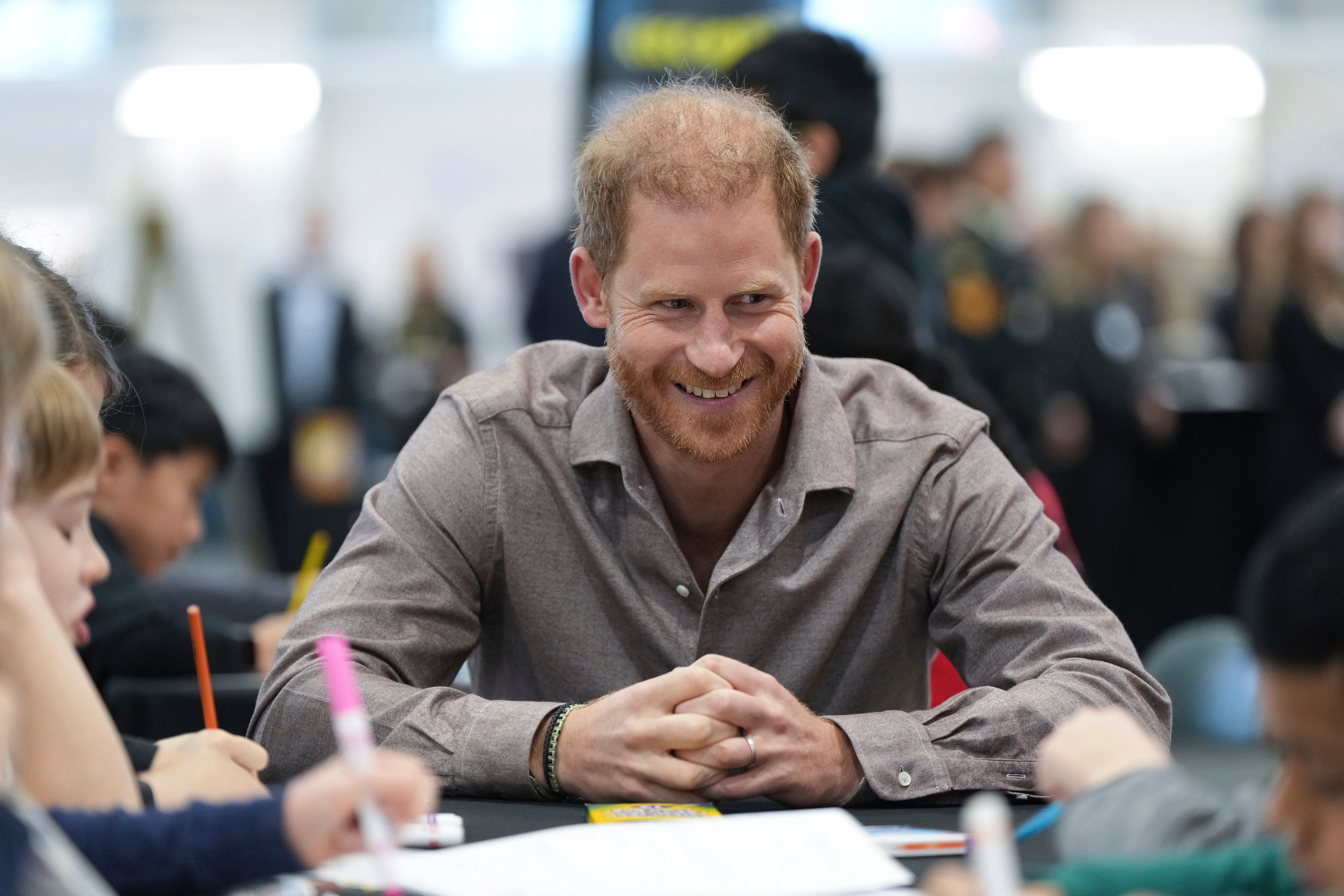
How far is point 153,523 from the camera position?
2.85 m

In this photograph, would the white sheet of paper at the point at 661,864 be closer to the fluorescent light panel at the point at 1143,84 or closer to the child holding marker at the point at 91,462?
the child holding marker at the point at 91,462

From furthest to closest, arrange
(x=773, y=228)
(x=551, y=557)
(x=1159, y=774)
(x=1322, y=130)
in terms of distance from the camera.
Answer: (x=1322, y=130) < (x=551, y=557) < (x=773, y=228) < (x=1159, y=774)

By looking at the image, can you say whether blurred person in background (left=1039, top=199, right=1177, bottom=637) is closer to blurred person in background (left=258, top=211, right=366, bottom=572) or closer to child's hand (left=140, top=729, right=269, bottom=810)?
blurred person in background (left=258, top=211, right=366, bottom=572)

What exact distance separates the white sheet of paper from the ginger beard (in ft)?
1.81

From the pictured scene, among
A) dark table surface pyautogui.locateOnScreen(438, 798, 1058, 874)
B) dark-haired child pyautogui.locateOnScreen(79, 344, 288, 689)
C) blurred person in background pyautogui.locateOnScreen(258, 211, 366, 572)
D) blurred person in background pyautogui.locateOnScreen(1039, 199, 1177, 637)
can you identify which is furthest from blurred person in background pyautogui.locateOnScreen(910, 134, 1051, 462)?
dark table surface pyautogui.locateOnScreen(438, 798, 1058, 874)

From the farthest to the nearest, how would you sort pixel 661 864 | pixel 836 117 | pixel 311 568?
pixel 836 117 < pixel 311 568 < pixel 661 864

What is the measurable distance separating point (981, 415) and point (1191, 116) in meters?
10.5

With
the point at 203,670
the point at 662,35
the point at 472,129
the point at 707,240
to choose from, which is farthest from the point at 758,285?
the point at 472,129

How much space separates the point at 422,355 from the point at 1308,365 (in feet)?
16.7

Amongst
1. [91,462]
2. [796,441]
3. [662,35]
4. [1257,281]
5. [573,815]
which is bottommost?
[1257,281]

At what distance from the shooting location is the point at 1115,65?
11.5 metres

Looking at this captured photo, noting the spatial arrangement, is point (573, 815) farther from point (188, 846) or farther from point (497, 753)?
point (188, 846)

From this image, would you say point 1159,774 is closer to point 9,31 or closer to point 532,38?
point 532,38

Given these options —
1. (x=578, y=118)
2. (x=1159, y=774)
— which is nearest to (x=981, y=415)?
(x=1159, y=774)
